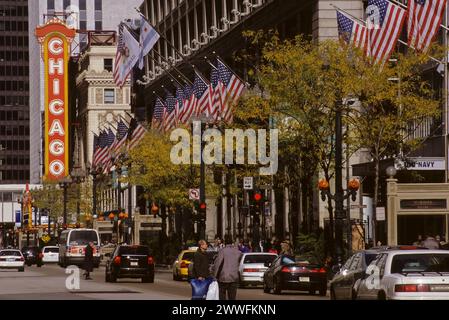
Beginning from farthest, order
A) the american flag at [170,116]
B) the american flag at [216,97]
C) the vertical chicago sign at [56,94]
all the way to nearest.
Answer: the vertical chicago sign at [56,94]
the american flag at [170,116]
the american flag at [216,97]

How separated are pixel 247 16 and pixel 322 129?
26.7 metres

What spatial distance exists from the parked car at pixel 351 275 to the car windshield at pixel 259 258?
59.4 feet

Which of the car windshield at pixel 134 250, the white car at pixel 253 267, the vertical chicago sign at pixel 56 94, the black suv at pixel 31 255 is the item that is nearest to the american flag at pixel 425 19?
the white car at pixel 253 267

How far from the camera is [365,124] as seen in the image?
52281mm

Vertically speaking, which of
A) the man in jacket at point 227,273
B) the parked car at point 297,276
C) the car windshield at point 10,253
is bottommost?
the car windshield at point 10,253

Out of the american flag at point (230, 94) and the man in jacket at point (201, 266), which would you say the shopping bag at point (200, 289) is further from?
the american flag at point (230, 94)

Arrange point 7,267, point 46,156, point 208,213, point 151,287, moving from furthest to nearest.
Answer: point 46,156 < point 208,213 < point 7,267 < point 151,287

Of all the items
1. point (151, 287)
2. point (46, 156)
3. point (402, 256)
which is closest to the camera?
point (402, 256)

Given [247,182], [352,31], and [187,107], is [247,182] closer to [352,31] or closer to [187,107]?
[187,107]

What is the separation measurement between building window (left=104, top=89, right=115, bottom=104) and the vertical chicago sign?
15.7 meters

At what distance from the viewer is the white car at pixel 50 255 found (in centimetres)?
9638

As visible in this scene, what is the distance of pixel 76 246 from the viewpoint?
8375cm
